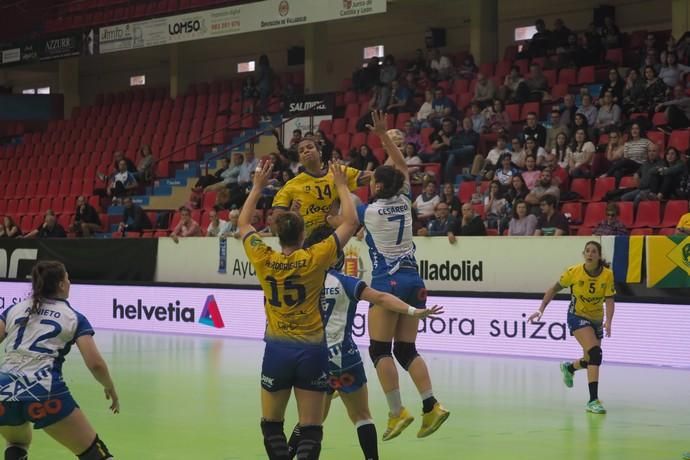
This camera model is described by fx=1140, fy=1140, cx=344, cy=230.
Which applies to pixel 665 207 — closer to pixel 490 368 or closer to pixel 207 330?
pixel 490 368

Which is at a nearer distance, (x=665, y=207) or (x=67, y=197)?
(x=665, y=207)

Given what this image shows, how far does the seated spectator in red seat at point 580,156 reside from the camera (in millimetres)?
18234

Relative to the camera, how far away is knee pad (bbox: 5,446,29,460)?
637 cm

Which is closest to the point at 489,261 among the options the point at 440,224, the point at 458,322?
the point at 458,322

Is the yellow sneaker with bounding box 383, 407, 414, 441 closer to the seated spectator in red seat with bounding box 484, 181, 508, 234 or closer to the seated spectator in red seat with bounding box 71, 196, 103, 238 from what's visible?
the seated spectator in red seat with bounding box 484, 181, 508, 234

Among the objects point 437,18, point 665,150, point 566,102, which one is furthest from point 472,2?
point 665,150

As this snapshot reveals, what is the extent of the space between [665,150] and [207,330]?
325 inches

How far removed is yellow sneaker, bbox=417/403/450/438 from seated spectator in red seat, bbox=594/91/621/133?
37.3 feet

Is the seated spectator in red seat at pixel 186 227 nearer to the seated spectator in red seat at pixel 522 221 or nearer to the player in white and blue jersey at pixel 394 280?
the seated spectator in red seat at pixel 522 221

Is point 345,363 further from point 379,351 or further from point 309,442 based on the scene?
point 379,351

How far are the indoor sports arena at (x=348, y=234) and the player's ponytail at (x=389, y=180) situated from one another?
0.21 ft

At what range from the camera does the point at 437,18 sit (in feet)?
93.8

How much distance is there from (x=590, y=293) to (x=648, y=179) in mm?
6268

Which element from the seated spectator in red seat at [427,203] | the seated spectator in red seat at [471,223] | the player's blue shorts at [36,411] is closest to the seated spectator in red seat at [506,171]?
the seated spectator in red seat at [427,203]
